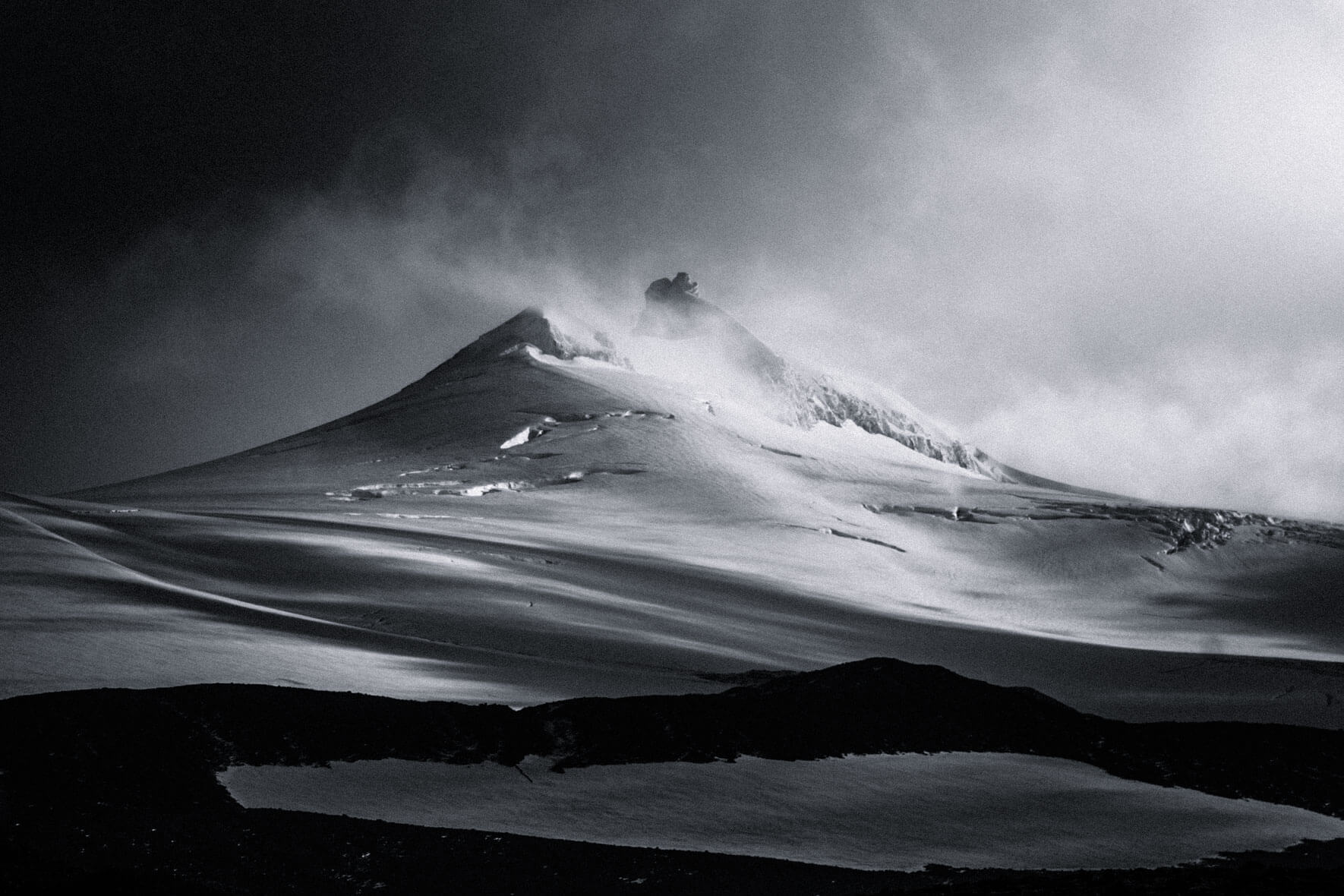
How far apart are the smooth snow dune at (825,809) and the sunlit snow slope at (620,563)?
385cm

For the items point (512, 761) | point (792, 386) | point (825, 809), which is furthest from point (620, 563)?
point (792, 386)

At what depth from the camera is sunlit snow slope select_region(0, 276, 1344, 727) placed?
23859mm

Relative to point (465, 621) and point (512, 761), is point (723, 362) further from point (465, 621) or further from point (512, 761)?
point (512, 761)

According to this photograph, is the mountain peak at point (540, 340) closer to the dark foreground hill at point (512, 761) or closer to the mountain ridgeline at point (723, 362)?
the mountain ridgeline at point (723, 362)

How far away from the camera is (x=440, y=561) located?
3478 cm

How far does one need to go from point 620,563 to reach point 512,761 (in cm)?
2288

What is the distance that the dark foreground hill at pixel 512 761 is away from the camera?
13.3m

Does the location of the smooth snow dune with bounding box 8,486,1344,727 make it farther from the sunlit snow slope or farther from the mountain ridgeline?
the mountain ridgeline

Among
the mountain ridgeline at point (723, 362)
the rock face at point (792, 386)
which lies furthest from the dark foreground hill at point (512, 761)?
the rock face at point (792, 386)

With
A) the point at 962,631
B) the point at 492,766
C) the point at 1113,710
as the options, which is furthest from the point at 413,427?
the point at 492,766

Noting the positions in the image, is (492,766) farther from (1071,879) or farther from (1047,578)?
(1047,578)

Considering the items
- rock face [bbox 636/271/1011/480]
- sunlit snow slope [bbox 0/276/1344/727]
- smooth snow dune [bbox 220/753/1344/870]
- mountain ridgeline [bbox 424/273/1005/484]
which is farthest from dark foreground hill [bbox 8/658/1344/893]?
rock face [bbox 636/271/1011/480]

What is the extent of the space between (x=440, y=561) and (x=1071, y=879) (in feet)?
78.3

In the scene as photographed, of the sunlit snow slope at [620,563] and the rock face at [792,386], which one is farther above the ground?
the rock face at [792,386]
